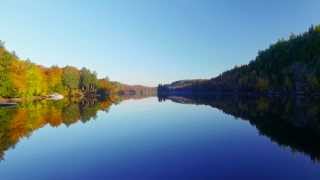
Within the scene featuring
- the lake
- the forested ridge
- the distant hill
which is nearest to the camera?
the lake

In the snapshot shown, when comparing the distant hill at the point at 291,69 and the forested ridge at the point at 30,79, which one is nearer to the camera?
the forested ridge at the point at 30,79

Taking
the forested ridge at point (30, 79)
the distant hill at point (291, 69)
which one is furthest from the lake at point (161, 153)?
the distant hill at point (291, 69)

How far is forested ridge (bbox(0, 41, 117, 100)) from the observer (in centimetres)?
9139

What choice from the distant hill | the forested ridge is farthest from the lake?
the distant hill

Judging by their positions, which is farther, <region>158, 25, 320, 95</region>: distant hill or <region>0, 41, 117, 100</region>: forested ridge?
<region>158, 25, 320, 95</region>: distant hill

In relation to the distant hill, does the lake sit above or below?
below

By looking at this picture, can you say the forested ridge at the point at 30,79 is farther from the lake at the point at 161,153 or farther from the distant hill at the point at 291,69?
the distant hill at the point at 291,69

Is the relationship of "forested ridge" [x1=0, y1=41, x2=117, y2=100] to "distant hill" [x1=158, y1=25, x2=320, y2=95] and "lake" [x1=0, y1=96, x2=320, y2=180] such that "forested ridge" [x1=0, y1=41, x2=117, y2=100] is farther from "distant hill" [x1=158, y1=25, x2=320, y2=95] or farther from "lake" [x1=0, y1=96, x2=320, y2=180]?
"distant hill" [x1=158, y1=25, x2=320, y2=95]

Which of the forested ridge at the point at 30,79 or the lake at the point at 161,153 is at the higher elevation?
the forested ridge at the point at 30,79

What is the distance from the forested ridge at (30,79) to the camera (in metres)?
91.4

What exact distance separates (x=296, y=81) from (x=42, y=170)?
14086 centimetres

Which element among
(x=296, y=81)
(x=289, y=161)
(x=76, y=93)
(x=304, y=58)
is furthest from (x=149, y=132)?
(x=76, y=93)

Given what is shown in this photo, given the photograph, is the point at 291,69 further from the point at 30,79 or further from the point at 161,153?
the point at 161,153

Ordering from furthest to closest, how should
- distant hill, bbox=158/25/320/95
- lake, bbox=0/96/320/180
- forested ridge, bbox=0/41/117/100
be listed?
1. distant hill, bbox=158/25/320/95
2. forested ridge, bbox=0/41/117/100
3. lake, bbox=0/96/320/180
